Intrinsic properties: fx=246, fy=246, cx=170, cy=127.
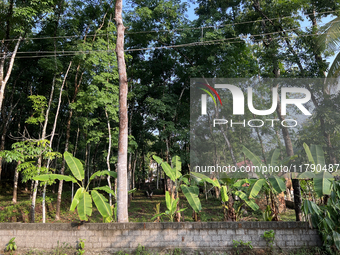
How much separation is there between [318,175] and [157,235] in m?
3.86

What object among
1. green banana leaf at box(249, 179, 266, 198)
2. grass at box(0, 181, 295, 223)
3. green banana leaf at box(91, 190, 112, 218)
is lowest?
grass at box(0, 181, 295, 223)

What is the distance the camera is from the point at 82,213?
5.31m

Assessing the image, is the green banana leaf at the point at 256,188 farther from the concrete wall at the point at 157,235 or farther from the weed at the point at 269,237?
the weed at the point at 269,237

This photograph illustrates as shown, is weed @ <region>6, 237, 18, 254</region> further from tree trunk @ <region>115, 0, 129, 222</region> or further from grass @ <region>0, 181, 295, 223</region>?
grass @ <region>0, 181, 295, 223</region>

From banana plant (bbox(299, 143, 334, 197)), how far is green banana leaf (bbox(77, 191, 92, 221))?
4817 mm

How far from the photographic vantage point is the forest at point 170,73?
24.9 feet

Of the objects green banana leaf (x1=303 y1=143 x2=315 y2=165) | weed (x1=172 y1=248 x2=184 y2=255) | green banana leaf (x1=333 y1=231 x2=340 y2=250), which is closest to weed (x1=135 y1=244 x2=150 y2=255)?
weed (x1=172 y1=248 x2=184 y2=255)

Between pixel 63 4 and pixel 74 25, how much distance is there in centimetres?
86

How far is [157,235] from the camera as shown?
5.22 meters

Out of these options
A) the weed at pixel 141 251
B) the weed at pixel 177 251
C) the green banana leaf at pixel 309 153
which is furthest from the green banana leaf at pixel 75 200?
the green banana leaf at pixel 309 153

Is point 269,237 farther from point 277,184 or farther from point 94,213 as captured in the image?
point 94,213

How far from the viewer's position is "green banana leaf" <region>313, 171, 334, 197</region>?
206 inches

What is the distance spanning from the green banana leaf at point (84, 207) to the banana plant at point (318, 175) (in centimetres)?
482

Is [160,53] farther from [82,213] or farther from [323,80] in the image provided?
[82,213]
